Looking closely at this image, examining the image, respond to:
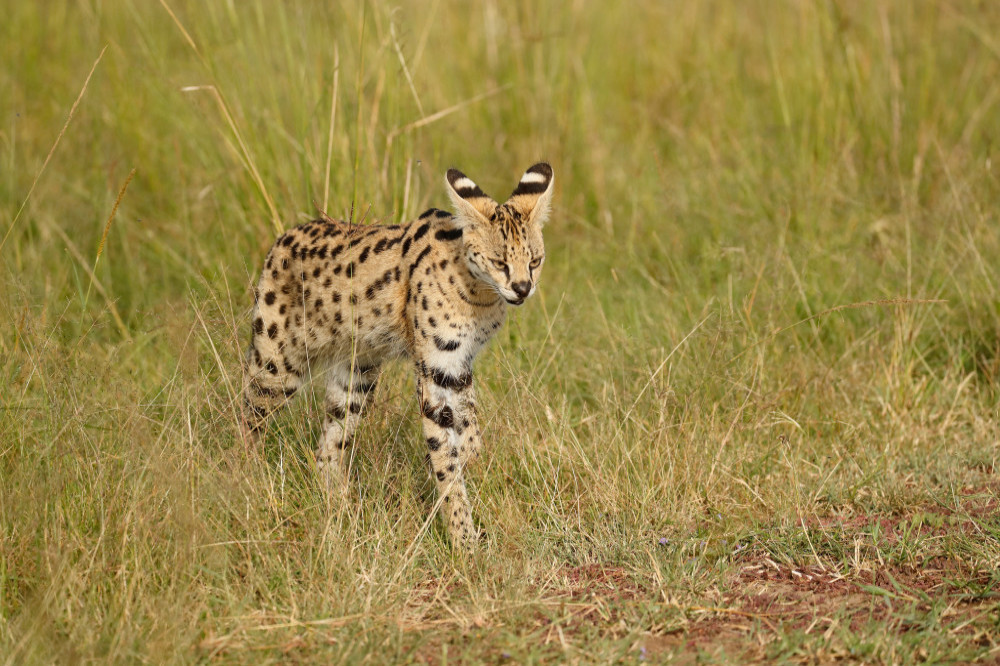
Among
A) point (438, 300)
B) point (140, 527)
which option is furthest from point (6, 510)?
point (438, 300)

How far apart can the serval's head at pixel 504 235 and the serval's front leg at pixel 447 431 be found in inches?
17.9

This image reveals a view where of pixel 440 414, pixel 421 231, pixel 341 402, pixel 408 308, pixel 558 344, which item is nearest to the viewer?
pixel 440 414

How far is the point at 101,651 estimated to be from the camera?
3.45 m

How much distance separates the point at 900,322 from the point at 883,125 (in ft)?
6.99

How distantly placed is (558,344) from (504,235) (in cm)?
107

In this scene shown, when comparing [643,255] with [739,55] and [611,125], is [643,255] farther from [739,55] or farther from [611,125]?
[739,55]

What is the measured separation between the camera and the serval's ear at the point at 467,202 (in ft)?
15.0

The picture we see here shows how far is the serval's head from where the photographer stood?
4477mm

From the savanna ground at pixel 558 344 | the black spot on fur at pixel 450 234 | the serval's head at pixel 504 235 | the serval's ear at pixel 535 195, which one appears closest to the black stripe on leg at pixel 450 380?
the savanna ground at pixel 558 344

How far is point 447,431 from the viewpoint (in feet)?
15.4

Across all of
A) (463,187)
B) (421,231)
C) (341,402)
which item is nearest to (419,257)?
(421,231)

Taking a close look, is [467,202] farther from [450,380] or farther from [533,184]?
[450,380]

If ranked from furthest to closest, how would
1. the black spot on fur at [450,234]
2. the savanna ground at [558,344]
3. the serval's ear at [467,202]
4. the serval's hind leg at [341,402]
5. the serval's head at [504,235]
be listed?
the serval's hind leg at [341,402] → the black spot on fur at [450,234] → the serval's ear at [467,202] → the serval's head at [504,235] → the savanna ground at [558,344]

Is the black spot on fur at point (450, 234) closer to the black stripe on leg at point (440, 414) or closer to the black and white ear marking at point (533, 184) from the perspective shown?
the black and white ear marking at point (533, 184)
